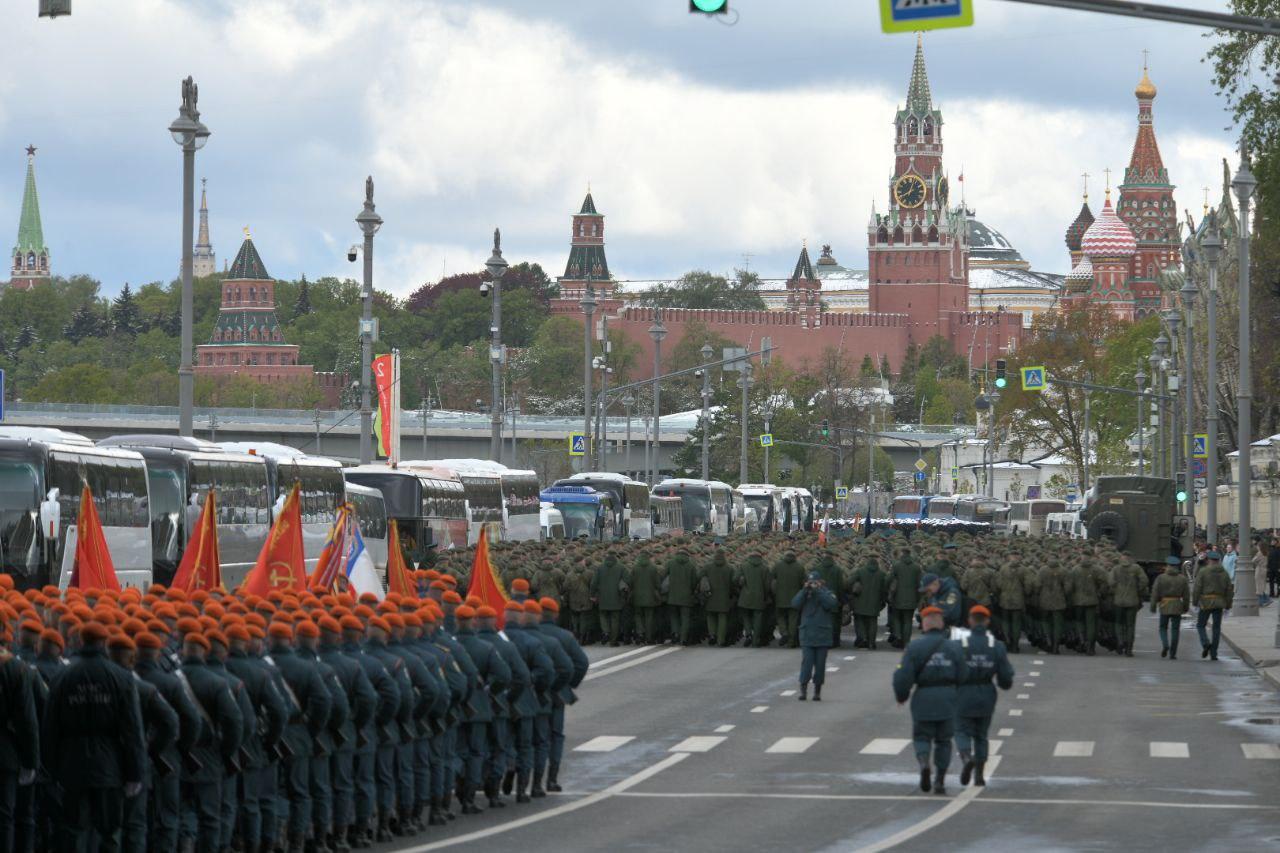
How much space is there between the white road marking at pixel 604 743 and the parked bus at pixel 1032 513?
61.4 metres

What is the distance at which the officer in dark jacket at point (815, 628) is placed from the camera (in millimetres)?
25188

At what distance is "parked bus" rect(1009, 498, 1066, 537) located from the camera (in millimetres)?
85125

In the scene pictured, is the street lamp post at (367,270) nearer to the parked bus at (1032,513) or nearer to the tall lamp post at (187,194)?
the tall lamp post at (187,194)

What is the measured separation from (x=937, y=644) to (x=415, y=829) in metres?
4.21

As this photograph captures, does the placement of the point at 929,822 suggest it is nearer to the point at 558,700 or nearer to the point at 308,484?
the point at 558,700

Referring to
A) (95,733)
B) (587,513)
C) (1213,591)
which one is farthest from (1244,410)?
(95,733)

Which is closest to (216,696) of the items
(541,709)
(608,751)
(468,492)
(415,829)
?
(415,829)

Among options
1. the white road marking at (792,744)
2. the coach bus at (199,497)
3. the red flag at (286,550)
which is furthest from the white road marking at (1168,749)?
the coach bus at (199,497)

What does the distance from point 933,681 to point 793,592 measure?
1588 cm

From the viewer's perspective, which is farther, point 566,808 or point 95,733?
point 566,808

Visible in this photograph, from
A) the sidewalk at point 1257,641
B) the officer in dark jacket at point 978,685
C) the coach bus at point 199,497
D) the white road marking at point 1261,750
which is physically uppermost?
the coach bus at point 199,497

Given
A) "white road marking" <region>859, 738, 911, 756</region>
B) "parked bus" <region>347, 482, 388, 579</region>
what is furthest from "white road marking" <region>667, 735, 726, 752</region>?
"parked bus" <region>347, 482, 388, 579</region>

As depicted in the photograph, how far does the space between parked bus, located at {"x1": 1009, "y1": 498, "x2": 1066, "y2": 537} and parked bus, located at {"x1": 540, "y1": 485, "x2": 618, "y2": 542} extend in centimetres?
2386

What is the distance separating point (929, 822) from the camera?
16.4 metres
